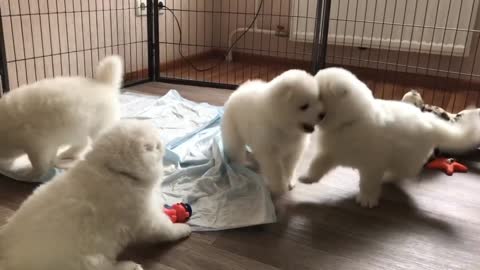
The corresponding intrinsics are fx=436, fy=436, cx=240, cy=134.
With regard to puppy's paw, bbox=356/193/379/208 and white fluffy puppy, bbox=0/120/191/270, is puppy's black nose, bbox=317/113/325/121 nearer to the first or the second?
puppy's paw, bbox=356/193/379/208

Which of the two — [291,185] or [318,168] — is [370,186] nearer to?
[318,168]

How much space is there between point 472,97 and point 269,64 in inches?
76.7

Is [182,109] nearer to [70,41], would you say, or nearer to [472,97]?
[70,41]

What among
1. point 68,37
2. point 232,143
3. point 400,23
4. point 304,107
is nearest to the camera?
point 304,107

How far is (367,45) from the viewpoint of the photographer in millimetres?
3900

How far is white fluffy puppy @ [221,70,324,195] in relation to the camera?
163 cm

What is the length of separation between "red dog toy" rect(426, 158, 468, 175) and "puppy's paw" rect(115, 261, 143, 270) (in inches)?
60.0

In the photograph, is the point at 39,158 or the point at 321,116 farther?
the point at 39,158

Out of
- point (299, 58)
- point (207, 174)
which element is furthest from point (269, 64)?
point (207, 174)

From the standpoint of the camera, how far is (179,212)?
5.20ft

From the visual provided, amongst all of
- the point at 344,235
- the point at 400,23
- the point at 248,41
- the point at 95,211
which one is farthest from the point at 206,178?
the point at 248,41

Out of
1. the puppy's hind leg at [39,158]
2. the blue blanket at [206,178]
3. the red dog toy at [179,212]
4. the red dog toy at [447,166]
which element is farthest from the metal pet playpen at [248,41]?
the red dog toy at [179,212]

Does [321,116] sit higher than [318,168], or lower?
higher

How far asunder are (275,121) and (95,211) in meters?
0.80
